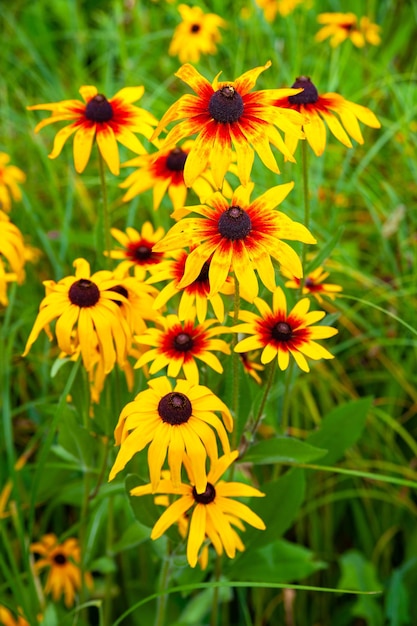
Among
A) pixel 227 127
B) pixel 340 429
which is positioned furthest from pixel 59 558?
pixel 227 127

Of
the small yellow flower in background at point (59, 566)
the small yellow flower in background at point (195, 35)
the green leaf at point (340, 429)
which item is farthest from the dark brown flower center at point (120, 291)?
the small yellow flower in background at point (195, 35)

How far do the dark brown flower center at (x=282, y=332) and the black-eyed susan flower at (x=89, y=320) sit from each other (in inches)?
8.6

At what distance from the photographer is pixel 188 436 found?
99 cm

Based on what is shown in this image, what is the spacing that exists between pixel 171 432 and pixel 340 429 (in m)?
0.59

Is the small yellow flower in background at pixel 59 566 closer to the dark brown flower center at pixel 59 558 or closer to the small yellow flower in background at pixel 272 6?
the dark brown flower center at pixel 59 558

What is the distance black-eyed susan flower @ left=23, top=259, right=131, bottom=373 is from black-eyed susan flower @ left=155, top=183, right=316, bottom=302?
0.19m

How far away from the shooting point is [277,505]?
1400 millimetres

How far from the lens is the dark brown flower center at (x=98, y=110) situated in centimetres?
129

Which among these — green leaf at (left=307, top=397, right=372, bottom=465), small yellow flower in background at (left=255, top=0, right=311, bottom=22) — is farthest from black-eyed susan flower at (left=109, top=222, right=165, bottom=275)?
small yellow flower in background at (left=255, top=0, right=311, bottom=22)

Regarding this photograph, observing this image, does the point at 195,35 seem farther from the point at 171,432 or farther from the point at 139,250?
the point at 171,432

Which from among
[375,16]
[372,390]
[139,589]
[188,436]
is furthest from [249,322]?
[375,16]

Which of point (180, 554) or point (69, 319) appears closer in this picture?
point (69, 319)

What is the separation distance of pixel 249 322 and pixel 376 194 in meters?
1.35

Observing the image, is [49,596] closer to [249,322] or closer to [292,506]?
[292,506]
